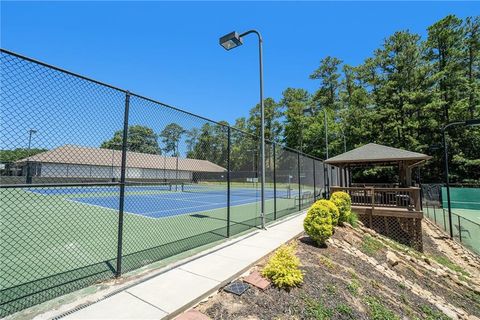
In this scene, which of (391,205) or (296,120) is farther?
(296,120)

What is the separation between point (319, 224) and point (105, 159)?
4664mm

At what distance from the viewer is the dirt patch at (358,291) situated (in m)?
3.21

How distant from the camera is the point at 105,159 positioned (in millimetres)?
4270

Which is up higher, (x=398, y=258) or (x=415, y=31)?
(x=415, y=31)

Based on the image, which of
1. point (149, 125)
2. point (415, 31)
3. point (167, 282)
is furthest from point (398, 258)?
point (415, 31)

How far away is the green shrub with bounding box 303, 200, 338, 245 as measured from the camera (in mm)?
5660

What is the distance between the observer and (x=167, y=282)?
3625 mm

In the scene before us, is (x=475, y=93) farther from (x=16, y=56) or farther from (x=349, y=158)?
(x=16, y=56)

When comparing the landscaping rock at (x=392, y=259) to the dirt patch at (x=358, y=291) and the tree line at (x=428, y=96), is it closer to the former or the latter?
the dirt patch at (x=358, y=291)

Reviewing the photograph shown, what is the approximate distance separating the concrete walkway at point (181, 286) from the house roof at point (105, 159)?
1.97 metres

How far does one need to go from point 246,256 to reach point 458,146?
28.8m

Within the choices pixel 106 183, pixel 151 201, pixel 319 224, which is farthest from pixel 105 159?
pixel 151 201

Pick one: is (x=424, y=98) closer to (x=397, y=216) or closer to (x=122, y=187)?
A: (x=397, y=216)

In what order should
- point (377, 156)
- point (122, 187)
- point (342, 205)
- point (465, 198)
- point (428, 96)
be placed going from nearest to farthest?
point (122, 187) < point (342, 205) < point (377, 156) < point (465, 198) < point (428, 96)
